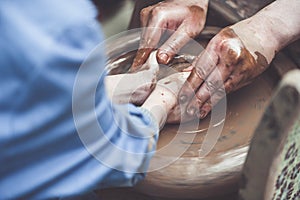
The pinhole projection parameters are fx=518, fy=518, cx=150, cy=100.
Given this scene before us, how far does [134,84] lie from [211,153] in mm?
315

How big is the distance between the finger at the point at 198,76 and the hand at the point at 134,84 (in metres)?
0.11

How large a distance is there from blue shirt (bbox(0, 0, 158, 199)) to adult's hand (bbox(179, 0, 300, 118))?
2.03 ft

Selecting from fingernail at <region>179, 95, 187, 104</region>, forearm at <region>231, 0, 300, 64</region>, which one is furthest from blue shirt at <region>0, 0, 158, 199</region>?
forearm at <region>231, 0, 300, 64</region>

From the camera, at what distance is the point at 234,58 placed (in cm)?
169

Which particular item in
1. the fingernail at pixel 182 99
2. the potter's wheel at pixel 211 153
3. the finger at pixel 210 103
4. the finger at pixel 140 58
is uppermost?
the finger at pixel 140 58

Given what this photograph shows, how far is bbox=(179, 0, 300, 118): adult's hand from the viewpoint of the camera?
1689 millimetres

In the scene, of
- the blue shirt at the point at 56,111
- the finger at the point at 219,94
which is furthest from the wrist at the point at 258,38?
the blue shirt at the point at 56,111

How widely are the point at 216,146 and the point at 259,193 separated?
594 millimetres

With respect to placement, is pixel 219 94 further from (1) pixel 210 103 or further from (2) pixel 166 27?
(2) pixel 166 27

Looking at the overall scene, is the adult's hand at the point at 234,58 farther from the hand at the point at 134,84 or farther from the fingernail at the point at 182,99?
the hand at the point at 134,84

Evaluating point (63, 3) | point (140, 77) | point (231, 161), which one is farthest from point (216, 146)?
point (63, 3)

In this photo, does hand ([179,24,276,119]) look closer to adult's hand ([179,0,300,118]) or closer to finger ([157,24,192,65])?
adult's hand ([179,0,300,118])

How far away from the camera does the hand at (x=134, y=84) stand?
4.81 ft

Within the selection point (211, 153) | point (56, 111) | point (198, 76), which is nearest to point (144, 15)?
point (198, 76)
